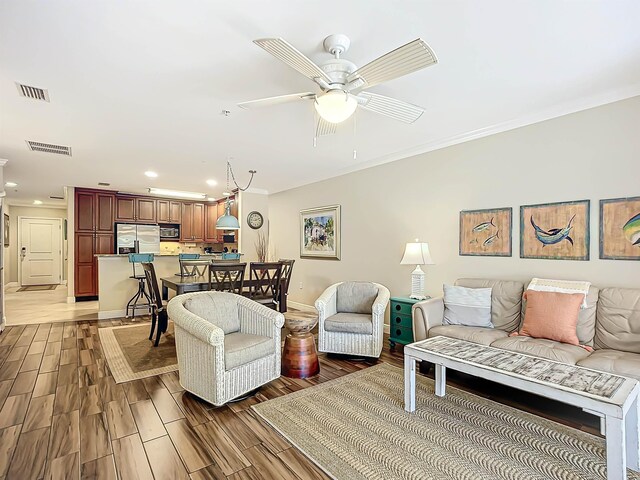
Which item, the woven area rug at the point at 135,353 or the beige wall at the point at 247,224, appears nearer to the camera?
the woven area rug at the point at 135,353

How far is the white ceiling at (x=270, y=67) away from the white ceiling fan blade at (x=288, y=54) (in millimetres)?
265

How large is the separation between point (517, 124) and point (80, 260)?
823 cm

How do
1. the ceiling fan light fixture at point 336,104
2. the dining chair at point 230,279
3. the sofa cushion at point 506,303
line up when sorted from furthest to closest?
the dining chair at point 230,279
the sofa cushion at point 506,303
the ceiling fan light fixture at point 336,104

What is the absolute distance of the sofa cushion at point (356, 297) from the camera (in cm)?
385

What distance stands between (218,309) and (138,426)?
1.00 m

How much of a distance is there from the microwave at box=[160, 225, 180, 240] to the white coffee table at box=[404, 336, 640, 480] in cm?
730

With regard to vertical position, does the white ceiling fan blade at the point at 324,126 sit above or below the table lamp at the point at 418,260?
above

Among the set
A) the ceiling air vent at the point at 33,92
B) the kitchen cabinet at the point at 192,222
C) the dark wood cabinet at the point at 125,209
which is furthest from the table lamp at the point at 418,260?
the dark wood cabinet at the point at 125,209

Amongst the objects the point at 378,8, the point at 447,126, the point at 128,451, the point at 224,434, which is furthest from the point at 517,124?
the point at 128,451

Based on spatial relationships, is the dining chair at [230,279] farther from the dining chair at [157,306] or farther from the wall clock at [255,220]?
the wall clock at [255,220]

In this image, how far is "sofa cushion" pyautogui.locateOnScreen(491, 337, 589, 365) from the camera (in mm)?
2311

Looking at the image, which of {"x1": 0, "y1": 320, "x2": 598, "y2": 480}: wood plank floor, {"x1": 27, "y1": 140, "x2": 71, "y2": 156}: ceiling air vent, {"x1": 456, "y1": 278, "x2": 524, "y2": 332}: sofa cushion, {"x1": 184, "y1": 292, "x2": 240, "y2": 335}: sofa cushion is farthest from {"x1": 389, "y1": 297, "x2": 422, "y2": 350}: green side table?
{"x1": 27, "y1": 140, "x2": 71, "y2": 156}: ceiling air vent

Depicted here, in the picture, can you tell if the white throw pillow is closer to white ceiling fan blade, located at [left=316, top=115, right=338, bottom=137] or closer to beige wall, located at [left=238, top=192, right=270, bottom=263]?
white ceiling fan blade, located at [left=316, top=115, right=338, bottom=137]

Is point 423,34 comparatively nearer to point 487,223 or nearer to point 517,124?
point 517,124
